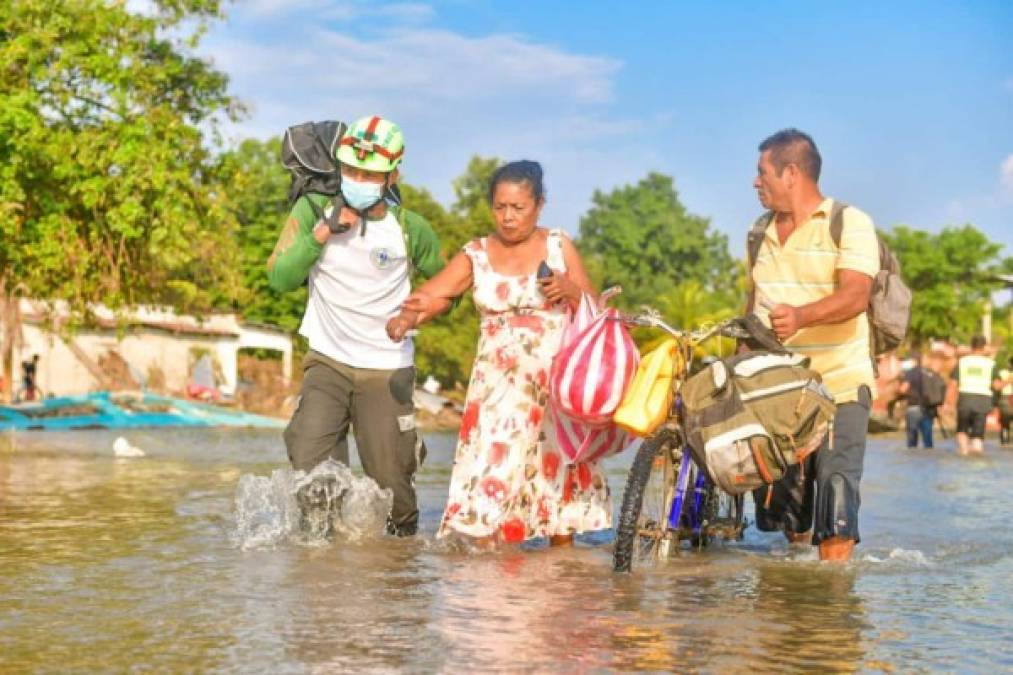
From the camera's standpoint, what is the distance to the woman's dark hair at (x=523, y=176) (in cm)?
774

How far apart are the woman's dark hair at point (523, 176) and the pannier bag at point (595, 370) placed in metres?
0.83

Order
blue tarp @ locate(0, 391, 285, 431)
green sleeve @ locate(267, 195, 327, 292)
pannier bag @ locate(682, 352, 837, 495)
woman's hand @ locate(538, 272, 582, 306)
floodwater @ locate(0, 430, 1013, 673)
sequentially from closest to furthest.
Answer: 1. floodwater @ locate(0, 430, 1013, 673)
2. pannier bag @ locate(682, 352, 837, 495)
3. woman's hand @ locate(538, 272, 582, 306)
4. green sleeve @ locate(267, 195, 327, 292)
5. blue tarp @ locate(0, 391, 285, 431)

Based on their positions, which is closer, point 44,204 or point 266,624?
point 266,624

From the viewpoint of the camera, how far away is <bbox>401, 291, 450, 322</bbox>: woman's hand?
7.64 metres

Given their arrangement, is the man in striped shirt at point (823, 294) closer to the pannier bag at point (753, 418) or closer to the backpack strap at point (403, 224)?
the pannier bag at point (753, 418)

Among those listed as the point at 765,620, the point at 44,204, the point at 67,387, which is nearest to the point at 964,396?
the point at 44,204

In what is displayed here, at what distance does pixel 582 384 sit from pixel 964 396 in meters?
18.2

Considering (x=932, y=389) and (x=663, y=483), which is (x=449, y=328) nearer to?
(x=932, y=389)

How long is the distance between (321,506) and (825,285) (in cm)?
273

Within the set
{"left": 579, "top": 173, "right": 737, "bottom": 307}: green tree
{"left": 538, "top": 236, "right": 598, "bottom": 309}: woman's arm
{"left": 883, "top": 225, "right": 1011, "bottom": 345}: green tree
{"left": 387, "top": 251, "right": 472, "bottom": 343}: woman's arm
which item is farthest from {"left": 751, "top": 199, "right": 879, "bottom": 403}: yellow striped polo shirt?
{"left": 579, "top": 173, "right": 737, "bottom": 307}: green tree

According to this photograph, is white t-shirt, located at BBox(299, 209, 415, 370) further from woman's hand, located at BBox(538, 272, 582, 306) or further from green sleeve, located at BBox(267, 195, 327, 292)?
woman's hand, located at BBox(538, 272, 582, 306)

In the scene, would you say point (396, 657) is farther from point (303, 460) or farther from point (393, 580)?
point (303, 460)

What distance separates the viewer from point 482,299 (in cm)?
784

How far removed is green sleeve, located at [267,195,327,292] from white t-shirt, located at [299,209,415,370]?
18 cm
